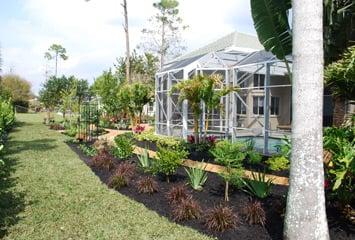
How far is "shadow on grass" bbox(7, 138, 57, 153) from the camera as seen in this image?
15.2 meters

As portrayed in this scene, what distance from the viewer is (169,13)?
43.0 meters

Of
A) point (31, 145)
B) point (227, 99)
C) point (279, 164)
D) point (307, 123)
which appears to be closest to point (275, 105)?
point (227, 99)

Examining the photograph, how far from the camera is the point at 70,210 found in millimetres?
7055

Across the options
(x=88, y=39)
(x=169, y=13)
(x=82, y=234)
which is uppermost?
(x=169, y=13)

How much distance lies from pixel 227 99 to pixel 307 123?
12.0m

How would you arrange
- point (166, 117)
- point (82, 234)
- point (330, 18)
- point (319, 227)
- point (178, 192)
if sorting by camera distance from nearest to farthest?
point (319, 227)
point (82, 234)
point (178, 192)
point (330, 18)
point (166, 117)

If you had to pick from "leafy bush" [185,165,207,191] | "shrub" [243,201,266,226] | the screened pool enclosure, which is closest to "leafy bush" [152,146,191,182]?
"leafy bush" [185,165,207,191]

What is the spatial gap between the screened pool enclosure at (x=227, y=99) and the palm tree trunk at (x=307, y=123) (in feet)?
25.4

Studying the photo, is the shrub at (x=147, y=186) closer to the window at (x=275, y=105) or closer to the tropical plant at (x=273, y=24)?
the tropical plant at (x=273, y=24)

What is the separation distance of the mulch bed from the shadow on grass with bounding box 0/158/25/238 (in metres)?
2.12

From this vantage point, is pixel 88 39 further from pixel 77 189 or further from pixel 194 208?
pixel 194 208

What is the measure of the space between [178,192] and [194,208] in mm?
822

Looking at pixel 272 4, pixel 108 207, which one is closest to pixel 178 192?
pixel 108 207

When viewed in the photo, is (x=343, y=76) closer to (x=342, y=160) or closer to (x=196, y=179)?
(x=342, y=160)
